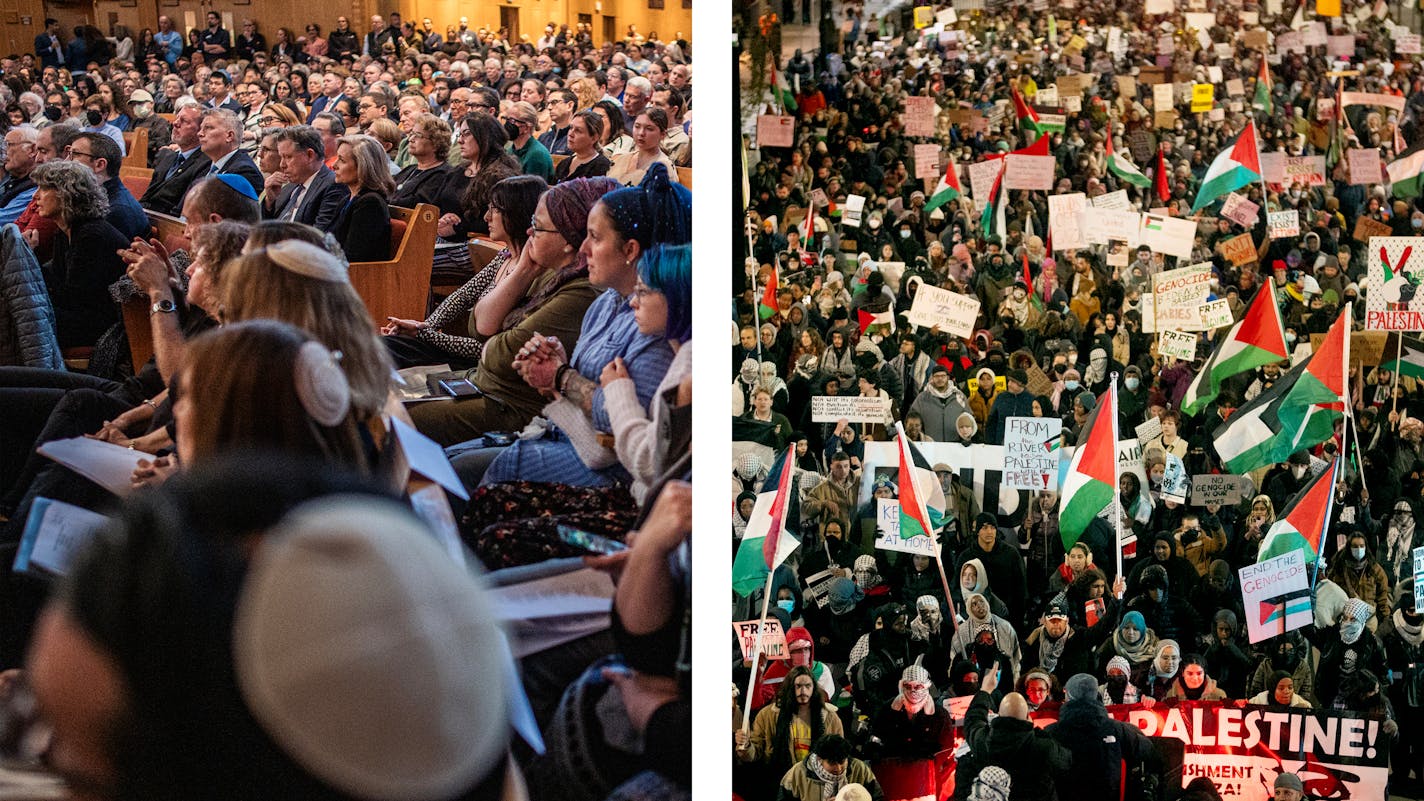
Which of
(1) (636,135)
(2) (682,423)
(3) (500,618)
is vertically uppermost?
(1) (636,135)

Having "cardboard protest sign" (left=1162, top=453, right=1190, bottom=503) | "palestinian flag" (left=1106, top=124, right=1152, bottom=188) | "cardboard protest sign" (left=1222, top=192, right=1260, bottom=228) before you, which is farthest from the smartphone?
"palestinian flag" (left=1106, top=124, right=1152, bottom=188)

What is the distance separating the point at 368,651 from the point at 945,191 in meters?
4.18

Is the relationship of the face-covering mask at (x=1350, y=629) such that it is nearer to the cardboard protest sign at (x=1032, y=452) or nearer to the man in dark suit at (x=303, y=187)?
the cardboard protest sign at (x=1032, y=452)

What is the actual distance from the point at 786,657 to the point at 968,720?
27.0 inches

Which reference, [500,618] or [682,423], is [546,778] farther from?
[682,423]

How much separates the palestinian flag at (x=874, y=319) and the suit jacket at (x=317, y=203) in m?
3.22

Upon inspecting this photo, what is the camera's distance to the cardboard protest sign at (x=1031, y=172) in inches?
209

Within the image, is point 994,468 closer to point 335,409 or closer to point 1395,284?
point 1395,284

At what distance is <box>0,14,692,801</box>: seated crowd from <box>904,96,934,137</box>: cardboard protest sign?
12.0ft

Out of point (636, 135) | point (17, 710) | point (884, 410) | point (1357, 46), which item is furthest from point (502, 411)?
point (1357, 46)

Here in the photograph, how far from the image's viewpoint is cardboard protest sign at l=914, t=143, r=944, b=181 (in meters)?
5.60

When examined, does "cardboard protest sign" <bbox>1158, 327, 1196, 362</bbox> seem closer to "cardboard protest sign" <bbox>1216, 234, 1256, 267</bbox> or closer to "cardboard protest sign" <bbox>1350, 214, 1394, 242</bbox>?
"cardboard protest sign" <bbox>1216, 234, 1256, 267</bbox>

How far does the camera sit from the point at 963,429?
484cm

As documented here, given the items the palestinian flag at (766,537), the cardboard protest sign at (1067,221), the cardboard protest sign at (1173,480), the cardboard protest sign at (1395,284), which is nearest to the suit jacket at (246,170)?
the palestinian flag at (766,537)
